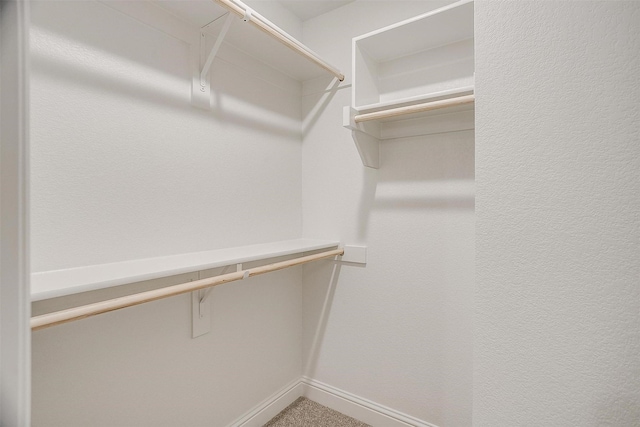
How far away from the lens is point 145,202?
1.15m

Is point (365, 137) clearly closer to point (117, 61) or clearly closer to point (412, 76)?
point (412, 76)

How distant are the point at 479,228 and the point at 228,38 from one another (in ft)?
4.22

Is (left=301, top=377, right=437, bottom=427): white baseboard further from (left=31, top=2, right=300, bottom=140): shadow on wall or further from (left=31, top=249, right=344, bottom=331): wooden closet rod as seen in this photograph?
(left=31, top=2, right=300, bottom=140): shadow on wall

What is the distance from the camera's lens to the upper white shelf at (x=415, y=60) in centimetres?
126

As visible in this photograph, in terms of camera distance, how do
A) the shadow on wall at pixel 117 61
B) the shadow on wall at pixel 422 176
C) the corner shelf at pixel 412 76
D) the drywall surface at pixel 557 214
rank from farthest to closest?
the shadow on wall at pixel 422 176, the corner shelf at pixel 412 76, the shadow on wall at pixel 117 61, the drywall surface at pixel 557 214

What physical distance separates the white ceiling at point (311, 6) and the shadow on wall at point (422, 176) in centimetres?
82

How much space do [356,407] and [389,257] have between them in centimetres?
82

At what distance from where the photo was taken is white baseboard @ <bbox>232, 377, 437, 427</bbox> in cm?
154

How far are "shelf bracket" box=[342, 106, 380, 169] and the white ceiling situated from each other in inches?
28.9

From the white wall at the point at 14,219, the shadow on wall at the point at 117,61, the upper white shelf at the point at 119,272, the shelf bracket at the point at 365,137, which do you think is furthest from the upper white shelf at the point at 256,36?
the upper white shelf at the point at 119,272

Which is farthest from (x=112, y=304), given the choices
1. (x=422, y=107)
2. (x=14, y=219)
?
(x=422, y=107)

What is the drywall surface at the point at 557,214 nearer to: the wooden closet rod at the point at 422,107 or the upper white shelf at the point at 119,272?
the wooden closet rod at the point at 422,107

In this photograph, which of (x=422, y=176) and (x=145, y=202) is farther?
(x=422, y=176)

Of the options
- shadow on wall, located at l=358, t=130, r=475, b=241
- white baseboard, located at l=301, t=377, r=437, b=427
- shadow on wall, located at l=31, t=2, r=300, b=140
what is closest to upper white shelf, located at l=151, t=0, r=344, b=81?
shadow on wall, located at l=31, t=2, r=300, b=140
